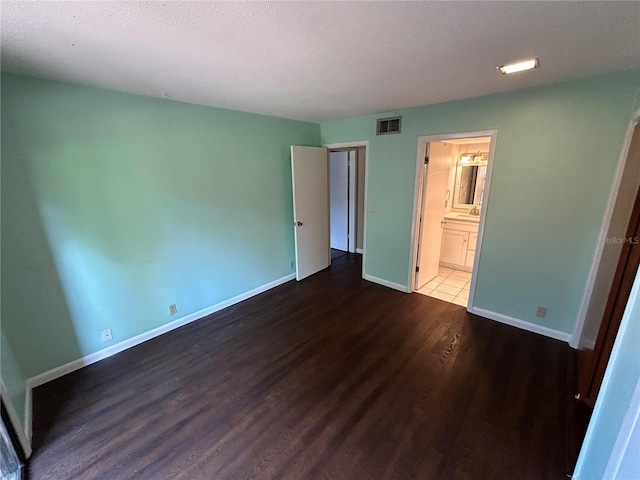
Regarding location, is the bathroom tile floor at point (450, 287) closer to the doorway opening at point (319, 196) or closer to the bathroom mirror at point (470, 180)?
the doorway opening at point (319, 196)

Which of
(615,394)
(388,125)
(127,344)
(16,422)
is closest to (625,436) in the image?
(615,394)

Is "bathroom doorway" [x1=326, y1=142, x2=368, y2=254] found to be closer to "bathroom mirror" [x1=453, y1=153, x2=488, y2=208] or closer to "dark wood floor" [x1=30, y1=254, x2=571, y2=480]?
"bathroom mirror" [x1=453, y1=153, x2=488, y2=208]

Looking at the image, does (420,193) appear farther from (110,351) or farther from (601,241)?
(110,351)

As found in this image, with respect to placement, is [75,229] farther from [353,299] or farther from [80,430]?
[353,299]

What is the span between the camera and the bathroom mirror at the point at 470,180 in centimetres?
407

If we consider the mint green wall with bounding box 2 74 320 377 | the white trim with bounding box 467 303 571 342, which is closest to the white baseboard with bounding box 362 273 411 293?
the white trim with bounding box 467 303 571 342

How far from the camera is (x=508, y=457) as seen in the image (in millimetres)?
1460

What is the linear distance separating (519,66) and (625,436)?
6.80ft

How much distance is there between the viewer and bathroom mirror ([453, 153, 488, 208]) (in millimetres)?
4070

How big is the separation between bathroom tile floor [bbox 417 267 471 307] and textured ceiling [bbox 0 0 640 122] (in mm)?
2352

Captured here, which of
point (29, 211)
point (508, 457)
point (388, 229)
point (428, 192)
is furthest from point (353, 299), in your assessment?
point (29, 211)

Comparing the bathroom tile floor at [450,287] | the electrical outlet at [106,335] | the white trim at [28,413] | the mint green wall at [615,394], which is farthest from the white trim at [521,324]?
the white trim at [28,413]

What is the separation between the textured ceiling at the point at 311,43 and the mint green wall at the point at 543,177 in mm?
230

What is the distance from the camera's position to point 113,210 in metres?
2.18
